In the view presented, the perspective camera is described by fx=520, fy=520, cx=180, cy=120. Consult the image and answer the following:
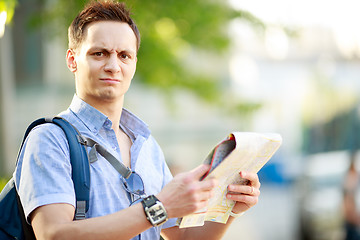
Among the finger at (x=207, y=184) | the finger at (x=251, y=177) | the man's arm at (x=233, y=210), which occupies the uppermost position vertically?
the finger at (x=207, y=184)

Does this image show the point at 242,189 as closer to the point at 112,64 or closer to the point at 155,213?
the point at 155,213

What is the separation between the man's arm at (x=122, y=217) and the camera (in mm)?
1550

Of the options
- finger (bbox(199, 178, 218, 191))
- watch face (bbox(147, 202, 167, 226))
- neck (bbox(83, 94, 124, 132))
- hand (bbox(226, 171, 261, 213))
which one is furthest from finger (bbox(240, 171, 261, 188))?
neck (bbox(83, 94, 124, 132))

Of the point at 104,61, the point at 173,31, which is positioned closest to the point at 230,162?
the point at 104,61

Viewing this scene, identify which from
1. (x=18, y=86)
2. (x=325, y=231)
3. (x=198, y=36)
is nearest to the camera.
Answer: (x=198, y=36)

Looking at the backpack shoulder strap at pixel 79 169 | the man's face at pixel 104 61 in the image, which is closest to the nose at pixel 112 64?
the man's face at pixel 104 61

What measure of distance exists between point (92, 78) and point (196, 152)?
394 inches

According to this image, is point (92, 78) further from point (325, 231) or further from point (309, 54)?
point (309, 54)

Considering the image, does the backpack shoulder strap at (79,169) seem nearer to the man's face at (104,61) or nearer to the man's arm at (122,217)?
the man's arm at (122,217)

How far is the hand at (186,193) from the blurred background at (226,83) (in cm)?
129

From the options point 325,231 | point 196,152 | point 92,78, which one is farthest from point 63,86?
point 92,78

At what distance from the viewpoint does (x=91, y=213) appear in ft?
5.65

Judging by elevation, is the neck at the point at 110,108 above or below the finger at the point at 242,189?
above

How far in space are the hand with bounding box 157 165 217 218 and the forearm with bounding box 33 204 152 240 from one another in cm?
8
